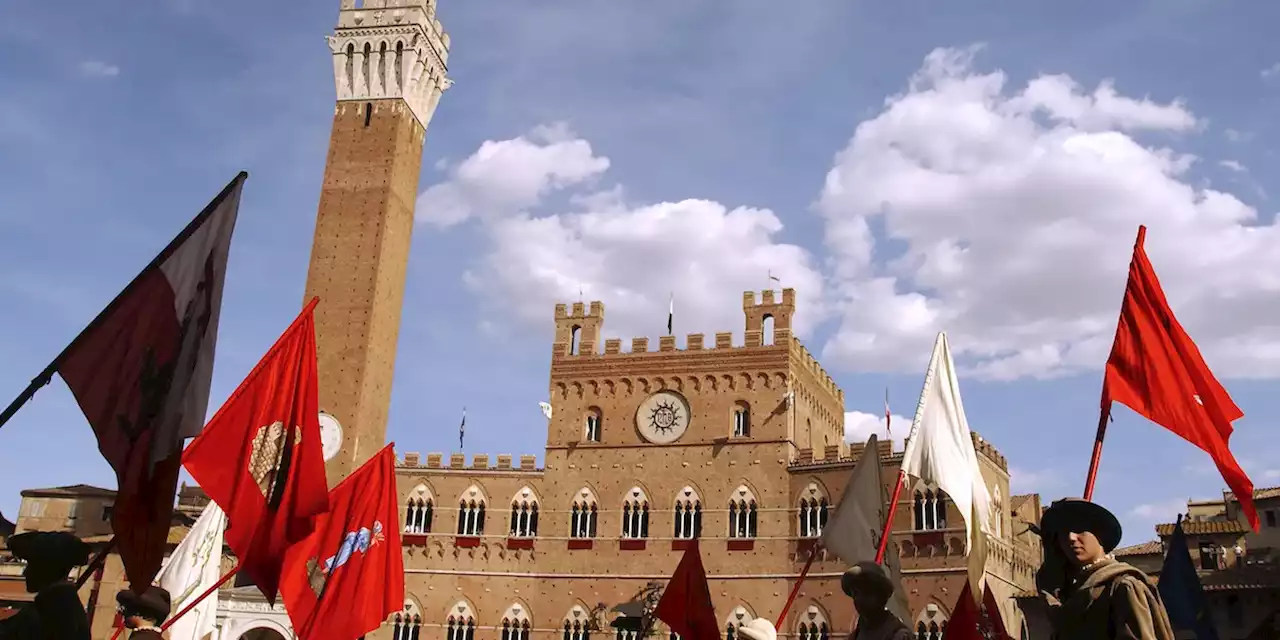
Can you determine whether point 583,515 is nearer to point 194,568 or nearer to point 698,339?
point 698,339

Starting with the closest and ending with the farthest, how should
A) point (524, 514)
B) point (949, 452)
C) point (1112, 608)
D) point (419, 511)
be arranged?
1. point (1112, 608)
2. point (949, 452)
3. point (524, 514)
4. point (419, 511)

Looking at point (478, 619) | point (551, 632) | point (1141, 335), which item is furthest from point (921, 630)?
point (1141, 335)

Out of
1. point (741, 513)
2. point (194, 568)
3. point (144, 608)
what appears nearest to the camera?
point (144, 608)

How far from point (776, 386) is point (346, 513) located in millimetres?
20145

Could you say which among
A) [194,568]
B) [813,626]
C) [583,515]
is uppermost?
[583,515]

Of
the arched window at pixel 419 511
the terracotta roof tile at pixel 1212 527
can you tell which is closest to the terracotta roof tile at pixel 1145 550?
the terracotta roof tile at pixel 1212 527

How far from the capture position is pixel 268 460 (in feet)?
28.9

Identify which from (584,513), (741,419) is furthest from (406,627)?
(741,419)

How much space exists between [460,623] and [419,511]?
3885 millimetres

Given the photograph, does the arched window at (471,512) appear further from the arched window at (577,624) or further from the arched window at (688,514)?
the arched window at (688,514)

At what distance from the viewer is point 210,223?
6.30 meters

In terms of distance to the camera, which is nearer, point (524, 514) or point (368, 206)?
point (524, 514)

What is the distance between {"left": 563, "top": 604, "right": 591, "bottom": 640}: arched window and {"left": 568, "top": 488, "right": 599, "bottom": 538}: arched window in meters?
2.23

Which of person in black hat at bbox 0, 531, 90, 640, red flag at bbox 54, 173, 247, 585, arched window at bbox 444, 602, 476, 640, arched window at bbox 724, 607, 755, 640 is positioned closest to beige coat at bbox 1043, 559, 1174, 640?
person in black hat at bbox 0, 531, 90, 640
